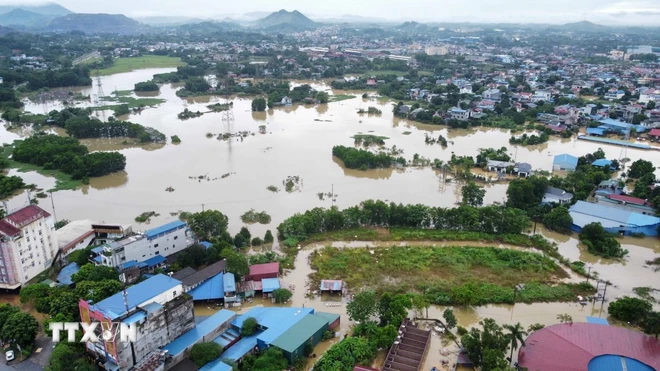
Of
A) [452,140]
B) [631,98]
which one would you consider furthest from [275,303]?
[631,98]

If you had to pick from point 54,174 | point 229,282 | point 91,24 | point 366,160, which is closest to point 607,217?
point 366,160

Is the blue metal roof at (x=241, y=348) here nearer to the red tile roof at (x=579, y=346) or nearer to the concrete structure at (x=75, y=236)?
the red tile roof at (x=579, y=346)

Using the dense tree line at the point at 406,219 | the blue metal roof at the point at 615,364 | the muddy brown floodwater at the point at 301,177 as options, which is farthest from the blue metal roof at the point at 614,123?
the blue metal roof at the point at 615,364

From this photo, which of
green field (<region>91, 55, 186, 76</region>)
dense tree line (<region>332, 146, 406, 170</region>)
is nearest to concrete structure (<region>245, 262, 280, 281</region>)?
dense tree line (<region>332, 146, 406, 170</region>)

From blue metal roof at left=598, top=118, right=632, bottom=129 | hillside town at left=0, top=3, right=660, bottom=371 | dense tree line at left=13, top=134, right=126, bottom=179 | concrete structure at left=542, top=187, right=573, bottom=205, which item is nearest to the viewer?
hillside town at left=0, top=3, right=660, bottom=371

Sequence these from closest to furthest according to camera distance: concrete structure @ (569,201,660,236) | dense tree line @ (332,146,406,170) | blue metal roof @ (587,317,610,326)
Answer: blue metal roof @ (587,317,610,326) → concrete structure @ (569,201,660,236) → dense tree line @ (332,146,406,170)

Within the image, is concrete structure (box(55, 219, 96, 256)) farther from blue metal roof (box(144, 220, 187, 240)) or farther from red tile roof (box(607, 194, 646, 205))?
red tile roof (box(607, 194, 646, 205))

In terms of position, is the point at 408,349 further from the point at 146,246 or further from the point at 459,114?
the point at 459,114
